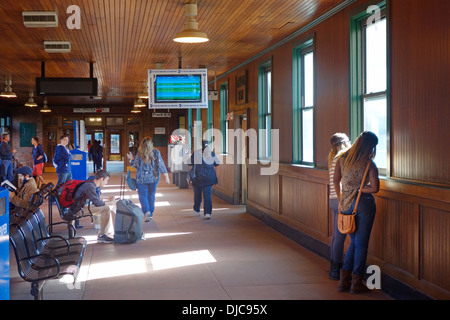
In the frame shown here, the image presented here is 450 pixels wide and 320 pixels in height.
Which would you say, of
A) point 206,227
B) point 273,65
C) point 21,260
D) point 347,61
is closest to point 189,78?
point 273,65

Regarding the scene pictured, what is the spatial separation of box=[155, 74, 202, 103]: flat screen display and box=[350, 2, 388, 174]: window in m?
3.97

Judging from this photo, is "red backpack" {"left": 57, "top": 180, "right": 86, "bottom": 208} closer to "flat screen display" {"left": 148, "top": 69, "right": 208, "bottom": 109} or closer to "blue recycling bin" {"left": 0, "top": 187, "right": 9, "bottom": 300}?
"flat screen display" {"left": 148, "top": 69, "right": 208, "bottom": 109}

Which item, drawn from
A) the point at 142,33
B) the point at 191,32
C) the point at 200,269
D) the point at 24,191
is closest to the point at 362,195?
the point at 200,269

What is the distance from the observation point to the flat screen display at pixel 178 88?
10.2 m

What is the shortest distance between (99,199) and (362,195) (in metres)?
3.96

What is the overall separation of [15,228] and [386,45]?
4.16 m

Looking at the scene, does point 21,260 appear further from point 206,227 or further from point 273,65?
point 273,65

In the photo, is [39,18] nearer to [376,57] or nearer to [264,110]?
[376,57]

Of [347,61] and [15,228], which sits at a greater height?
[347,61]

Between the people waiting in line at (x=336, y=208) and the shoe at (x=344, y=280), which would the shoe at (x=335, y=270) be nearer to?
the people waiting in line at (x=336, y=208)

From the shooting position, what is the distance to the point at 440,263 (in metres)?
4.91

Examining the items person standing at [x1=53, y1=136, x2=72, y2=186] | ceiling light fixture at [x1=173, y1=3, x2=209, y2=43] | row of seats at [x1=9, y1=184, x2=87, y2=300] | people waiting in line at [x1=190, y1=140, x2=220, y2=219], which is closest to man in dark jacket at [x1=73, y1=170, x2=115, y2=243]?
row of seats at [x1=9, y1=184, x2=87, y2=300]

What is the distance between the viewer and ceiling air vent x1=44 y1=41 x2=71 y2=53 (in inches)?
366

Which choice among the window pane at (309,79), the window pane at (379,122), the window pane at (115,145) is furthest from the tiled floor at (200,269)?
the window pane at (115,145)
